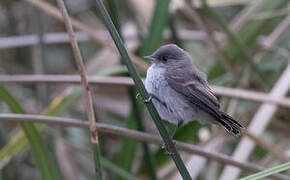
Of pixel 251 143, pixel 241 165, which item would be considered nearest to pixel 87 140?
pixel 251 143

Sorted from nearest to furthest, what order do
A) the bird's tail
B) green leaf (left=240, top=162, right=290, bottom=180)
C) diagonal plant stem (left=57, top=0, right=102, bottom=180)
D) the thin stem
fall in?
1. green leaf (left=240, top=162, right=290, bottom=180)
2. diagonal plant stem (left=57, top=0, right=102, bottom=180)
3. the bird's tail
4. the thin stem

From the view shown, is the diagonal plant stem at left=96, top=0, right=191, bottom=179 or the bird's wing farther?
the bird's wing

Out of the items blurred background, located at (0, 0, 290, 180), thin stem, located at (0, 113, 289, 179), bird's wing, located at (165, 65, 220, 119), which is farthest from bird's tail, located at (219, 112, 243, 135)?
blurred background, located at (0, 0, 290, 180)

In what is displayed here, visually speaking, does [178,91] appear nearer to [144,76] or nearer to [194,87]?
[194,87]

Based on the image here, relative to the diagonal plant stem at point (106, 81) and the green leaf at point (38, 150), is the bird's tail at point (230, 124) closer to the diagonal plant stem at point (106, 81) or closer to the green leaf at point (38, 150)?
the diagonal plant stem at point (106, 81)

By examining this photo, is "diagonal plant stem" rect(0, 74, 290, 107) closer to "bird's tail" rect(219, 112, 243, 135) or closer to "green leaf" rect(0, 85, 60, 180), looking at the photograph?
"green leaf" rect(0, 85, 60, 180)

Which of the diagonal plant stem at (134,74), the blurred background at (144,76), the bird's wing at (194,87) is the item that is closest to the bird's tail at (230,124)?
the bird's wing at (194,87)

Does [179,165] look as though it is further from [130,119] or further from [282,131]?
[282,131]
